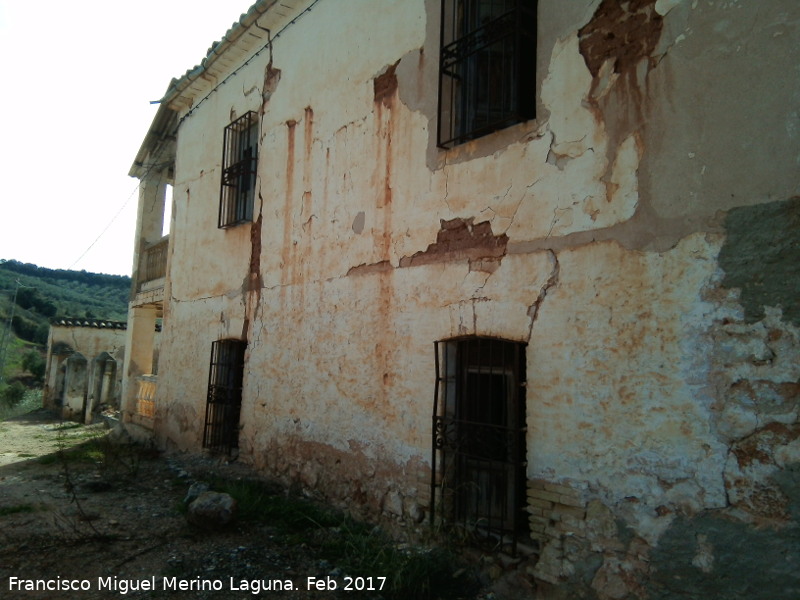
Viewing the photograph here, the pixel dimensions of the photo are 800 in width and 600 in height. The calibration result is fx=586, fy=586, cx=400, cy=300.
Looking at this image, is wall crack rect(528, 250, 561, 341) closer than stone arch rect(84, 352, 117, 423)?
Yes

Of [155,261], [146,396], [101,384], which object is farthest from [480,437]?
[101,384]

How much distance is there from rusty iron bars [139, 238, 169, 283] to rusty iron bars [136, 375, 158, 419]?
1927 mm

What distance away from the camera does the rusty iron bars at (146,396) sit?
1051cm

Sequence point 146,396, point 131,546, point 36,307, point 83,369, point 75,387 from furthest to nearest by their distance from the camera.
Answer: point 36,307 < point 83,369 < point 75,387 < point 146,396 < point 131,546

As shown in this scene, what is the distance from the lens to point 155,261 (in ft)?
37.3

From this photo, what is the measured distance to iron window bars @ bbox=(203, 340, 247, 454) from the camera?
7930mm

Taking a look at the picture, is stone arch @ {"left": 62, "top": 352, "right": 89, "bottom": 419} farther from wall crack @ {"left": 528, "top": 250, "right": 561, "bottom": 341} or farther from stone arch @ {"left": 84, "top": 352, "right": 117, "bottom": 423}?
wall crack @ {"left": 528, "top": 250, "right": 561, "bottom": 341}

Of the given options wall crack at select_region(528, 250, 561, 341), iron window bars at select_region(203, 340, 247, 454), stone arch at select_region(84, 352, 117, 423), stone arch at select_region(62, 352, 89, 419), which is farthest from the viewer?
stone arch at select_region(62, 352, 89, 419)

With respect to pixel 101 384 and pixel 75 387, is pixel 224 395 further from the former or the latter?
pixel 75 387

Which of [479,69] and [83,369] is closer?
[479,69]

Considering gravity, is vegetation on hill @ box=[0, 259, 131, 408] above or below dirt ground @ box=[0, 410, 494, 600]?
above

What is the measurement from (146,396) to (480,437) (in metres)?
8.26

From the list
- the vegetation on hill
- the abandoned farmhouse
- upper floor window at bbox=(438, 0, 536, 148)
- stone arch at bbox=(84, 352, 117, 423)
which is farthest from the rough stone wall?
upper floor window at bbox=(438, 0, 536, 148)

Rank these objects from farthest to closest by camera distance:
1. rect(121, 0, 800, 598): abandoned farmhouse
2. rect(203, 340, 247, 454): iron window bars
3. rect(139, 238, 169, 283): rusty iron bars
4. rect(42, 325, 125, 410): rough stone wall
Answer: rect(42, 325, 125, 410): rough stone wall, rect(139, 238, 169, 283): rusty iron bars, rect(203, 340, 247, 454): iron window bars, rect(121, 0, 800, 598): abandoned farmhouse
